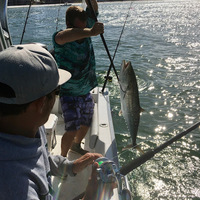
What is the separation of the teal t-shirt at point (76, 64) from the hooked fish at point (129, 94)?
44cm

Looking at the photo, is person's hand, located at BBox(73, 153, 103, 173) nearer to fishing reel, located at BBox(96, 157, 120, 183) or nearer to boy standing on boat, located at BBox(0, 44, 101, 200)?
fishing reel, located at BBox(96, 157, 120, 183)

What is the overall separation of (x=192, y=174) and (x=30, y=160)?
139 inches

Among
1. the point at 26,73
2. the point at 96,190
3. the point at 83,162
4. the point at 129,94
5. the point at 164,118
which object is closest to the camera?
the point at 26,73

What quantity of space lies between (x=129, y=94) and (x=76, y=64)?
691mm

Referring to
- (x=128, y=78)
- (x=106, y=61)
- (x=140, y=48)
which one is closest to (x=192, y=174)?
(x=128, y=78)

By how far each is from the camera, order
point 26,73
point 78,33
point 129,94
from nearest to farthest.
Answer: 1. point 26,73
2. point 78,33
3. point 129,94

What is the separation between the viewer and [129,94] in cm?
260

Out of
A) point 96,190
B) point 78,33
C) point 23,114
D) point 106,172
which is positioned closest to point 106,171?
point 106,172

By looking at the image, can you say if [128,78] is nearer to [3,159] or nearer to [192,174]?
[3,159]

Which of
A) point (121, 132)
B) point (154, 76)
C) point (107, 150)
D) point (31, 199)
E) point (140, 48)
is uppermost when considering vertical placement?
point (31, 199)

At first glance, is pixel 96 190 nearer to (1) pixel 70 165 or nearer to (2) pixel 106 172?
(2) pixel 106 172

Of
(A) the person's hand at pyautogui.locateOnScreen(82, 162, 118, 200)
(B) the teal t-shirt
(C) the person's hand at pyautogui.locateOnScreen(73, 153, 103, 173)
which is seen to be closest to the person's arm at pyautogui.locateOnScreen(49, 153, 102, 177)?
(C) the person's hand at pyautogui.locateOnScreen(73, 153, 103, 173)

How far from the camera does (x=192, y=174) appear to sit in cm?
391

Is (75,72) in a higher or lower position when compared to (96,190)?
higher
